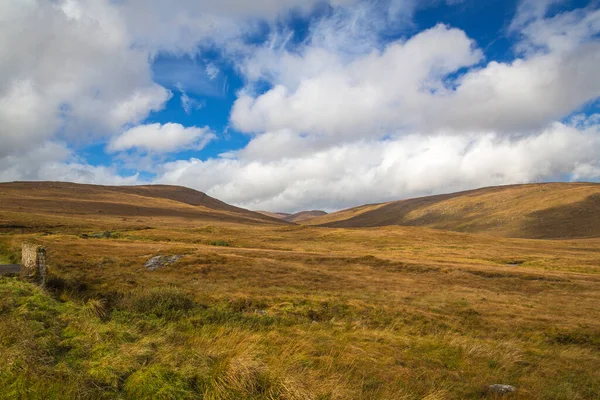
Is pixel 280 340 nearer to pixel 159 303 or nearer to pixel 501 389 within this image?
pixel 501 389

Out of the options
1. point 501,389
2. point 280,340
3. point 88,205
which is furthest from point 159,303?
point 88,205

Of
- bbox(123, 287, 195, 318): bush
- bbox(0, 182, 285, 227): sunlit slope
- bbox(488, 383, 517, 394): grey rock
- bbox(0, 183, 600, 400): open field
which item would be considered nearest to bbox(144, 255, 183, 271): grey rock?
bbox(0, 183, 600, 400): open field

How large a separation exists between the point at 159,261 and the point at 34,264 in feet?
58.2

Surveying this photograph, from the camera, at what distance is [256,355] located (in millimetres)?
7754

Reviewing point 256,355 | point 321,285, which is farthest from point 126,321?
point 321,285

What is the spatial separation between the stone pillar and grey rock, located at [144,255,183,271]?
14.6 meters

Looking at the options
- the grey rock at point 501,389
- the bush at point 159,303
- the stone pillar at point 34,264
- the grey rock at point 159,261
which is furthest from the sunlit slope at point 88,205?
the grey rock at point 501,389

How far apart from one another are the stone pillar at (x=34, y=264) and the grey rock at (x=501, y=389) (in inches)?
631

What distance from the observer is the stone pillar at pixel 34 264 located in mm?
13898

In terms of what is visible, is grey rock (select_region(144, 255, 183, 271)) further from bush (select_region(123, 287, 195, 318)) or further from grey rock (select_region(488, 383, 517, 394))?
grey rock (select_region(488, 383, 517, 394))

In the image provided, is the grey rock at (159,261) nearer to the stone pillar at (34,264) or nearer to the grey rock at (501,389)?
the stone pillar at (34,264)

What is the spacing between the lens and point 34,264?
46.2 ft

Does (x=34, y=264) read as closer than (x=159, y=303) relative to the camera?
No

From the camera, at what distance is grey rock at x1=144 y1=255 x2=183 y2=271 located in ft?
97.3
